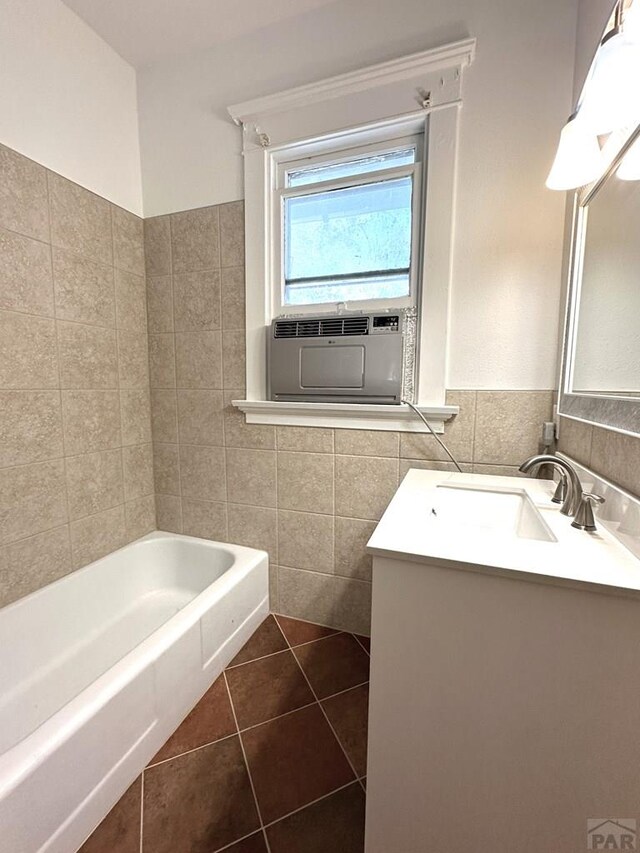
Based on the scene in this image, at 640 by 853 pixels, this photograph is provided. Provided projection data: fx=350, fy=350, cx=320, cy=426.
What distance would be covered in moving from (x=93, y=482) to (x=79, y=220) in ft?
3.70

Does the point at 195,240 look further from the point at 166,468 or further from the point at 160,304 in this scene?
the point at 166,468

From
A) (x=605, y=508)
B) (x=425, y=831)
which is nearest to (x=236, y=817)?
(x=425, y=831)

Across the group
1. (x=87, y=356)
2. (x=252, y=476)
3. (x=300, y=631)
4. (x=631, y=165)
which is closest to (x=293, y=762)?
(x=300, y=631)

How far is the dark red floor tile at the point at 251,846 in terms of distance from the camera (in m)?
0.86

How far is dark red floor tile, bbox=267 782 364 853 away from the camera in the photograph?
0.87 m

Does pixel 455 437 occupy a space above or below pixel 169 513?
above

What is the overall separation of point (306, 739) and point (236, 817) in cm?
28

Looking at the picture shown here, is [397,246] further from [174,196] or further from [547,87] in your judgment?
[174,196]

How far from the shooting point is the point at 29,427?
4.39 feet

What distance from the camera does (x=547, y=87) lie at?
1.17m

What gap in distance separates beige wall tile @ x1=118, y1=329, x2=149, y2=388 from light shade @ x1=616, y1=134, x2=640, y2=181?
188cm

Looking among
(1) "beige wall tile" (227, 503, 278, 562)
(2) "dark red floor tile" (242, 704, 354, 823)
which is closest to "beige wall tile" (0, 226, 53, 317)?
(1) "beige wall tile" (227, 503, 278, 562)

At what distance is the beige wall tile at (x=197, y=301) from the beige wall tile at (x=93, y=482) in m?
0.72

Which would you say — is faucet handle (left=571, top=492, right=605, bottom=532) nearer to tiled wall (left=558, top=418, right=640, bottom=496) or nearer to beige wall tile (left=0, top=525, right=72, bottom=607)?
tiled wall (left=558, top=418, right=640, bottom=496)
